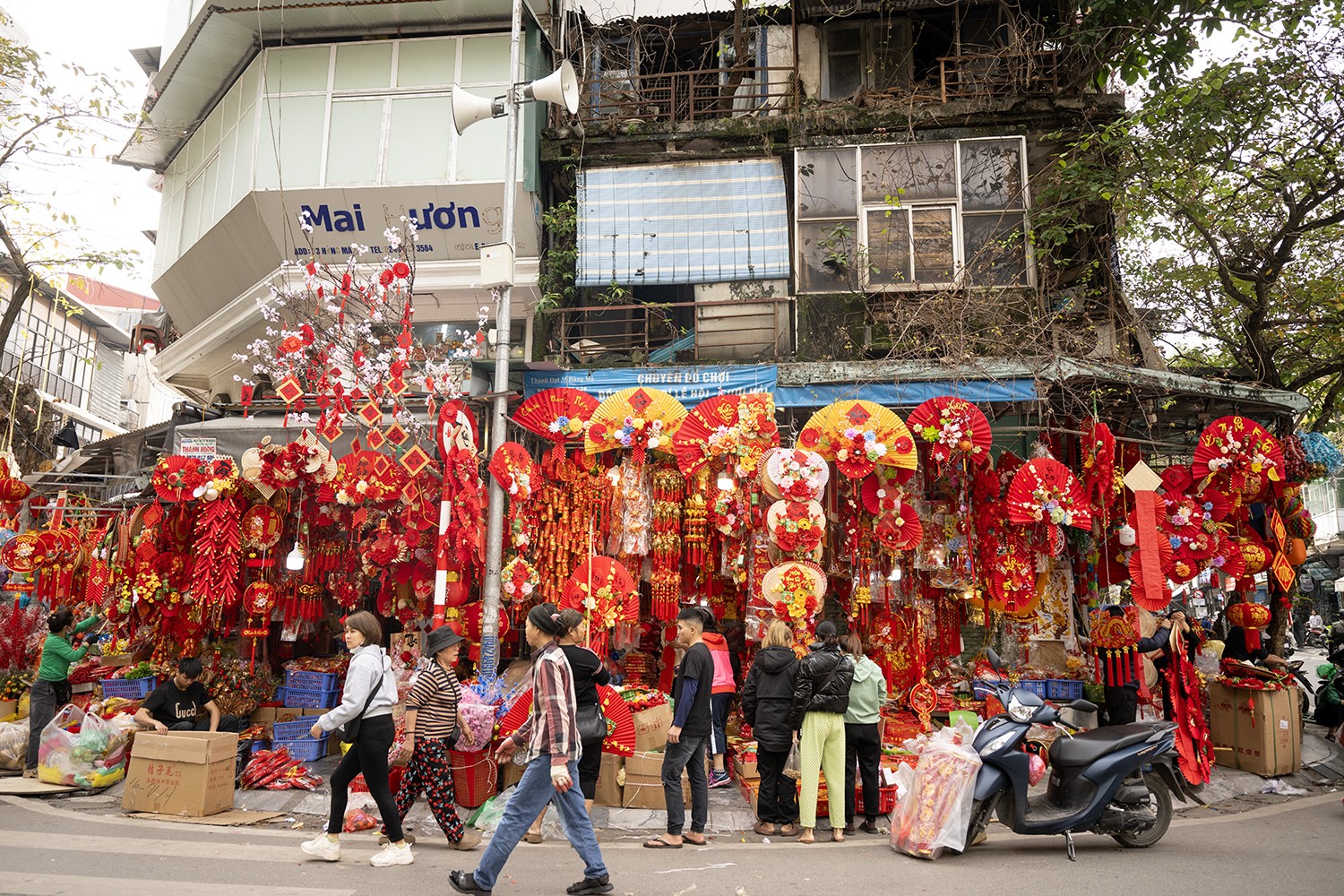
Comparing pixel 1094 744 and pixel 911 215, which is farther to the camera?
pixel 911 215

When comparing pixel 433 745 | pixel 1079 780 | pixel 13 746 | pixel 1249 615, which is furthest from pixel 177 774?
pixel 1249 615

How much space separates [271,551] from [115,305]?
96.7ft

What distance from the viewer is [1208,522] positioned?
27.8ft

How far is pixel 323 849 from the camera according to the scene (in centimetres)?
549

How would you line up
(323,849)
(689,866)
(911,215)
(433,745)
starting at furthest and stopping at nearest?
1. (911,215)
2. (433,745)
3. (689,866)
4. (323,849)

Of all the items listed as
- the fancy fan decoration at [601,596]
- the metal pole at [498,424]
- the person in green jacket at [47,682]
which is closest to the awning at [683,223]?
the metal pole at [498,424]

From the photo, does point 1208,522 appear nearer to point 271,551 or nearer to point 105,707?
point 271,551

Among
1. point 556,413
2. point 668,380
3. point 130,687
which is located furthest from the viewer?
point 130,687

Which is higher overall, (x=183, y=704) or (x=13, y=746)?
(x=183, y=704)

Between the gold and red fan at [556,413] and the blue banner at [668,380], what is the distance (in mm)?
619

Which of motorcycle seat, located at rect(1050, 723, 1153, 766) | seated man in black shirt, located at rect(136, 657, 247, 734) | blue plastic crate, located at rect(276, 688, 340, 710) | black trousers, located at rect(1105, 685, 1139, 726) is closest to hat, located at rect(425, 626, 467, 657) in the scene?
seated man in black shirt, located at rect(136, 657, 247, 734)

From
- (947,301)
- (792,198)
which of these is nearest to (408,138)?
(792,198)

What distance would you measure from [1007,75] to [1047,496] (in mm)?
6308

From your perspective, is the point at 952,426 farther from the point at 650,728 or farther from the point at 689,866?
the point at 689,866
